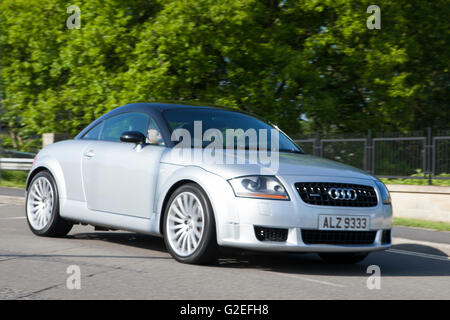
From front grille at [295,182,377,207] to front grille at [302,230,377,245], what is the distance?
253mm

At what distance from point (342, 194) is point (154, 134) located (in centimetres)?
219

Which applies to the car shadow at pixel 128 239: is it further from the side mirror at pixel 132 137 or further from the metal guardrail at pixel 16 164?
the metal guardrail at pixel 16 164

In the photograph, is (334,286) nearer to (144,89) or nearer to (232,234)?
(232,234)

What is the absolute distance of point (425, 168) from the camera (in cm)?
1573

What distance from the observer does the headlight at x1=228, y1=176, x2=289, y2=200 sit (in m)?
6.31

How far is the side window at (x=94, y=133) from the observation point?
8.46m

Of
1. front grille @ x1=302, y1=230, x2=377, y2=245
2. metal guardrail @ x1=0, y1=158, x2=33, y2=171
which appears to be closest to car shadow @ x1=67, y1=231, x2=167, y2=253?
front grille @ x1=302, y1=230, x2=377, y2=245

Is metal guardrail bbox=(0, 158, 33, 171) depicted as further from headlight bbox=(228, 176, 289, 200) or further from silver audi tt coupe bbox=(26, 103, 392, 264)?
headlight bbox=(228, 176, 289, 200)

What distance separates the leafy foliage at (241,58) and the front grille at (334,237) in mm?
13284

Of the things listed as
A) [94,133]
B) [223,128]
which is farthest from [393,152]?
[223,128]
